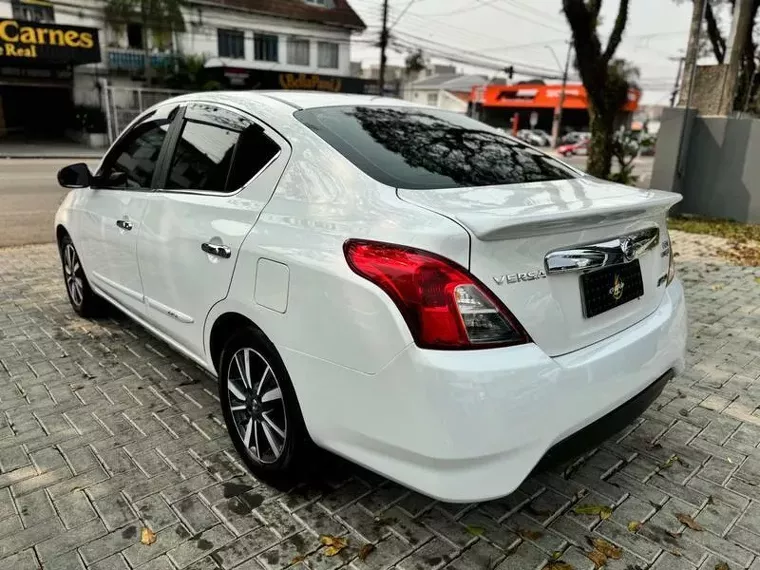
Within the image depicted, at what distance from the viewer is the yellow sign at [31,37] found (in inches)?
975

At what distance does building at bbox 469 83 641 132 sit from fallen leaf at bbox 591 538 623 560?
179 ft

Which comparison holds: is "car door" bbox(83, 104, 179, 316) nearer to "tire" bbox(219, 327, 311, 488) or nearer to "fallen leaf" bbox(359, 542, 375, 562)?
"tire" bbox(219, 327, 311, 488)

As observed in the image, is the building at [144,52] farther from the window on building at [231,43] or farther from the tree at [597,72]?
the tree at [597,72]

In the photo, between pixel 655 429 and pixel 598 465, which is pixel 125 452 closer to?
pixel 598 465

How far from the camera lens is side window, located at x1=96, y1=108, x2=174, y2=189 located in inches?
138

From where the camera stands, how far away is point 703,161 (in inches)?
406

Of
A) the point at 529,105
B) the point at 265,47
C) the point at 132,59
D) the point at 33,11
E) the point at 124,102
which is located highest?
the point at 33,11

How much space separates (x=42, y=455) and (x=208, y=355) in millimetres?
899

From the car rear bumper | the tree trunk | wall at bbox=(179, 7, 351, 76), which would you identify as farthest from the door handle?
wall at bbox=(179, 7, 351, 76)

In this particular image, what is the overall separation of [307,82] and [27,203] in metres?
24.4

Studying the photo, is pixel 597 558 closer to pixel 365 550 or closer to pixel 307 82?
pixel 365 550

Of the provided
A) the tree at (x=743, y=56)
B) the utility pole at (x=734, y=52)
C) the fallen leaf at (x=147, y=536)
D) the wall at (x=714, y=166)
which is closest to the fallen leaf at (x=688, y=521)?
the fallen leaf at (x=147, y=536)

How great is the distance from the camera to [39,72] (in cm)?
2919

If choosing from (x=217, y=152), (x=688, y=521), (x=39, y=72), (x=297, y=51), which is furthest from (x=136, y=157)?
(x=297, y=51)
